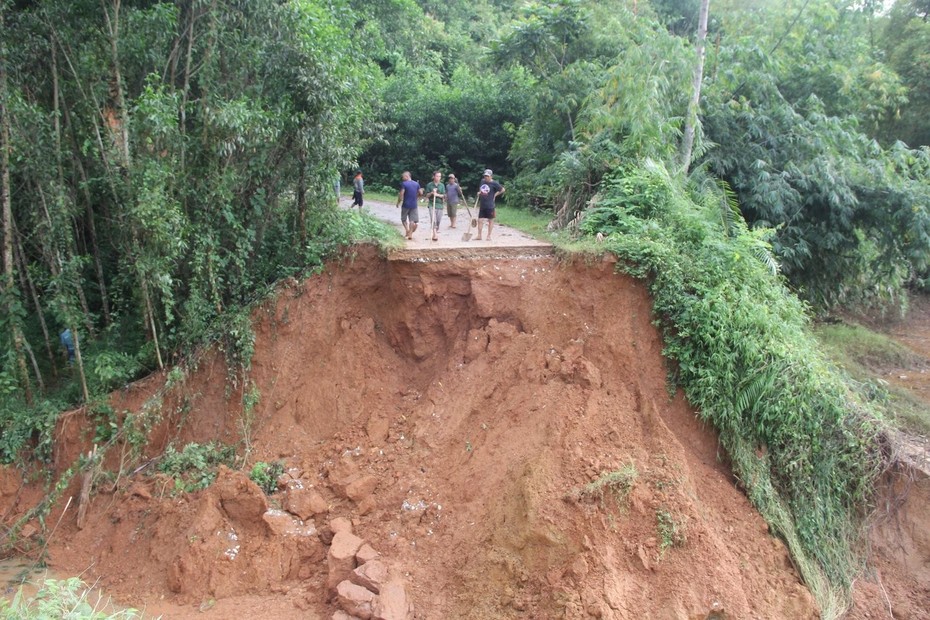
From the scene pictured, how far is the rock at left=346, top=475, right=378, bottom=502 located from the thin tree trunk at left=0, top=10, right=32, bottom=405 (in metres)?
4.61

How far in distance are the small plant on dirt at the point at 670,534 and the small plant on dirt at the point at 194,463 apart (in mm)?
5550

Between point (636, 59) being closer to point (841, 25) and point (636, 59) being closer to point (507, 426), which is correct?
point (841, 25)

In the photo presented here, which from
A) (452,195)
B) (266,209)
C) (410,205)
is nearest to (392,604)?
(266,209)

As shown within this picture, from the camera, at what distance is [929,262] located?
43.4 feet

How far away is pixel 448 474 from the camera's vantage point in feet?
26.9

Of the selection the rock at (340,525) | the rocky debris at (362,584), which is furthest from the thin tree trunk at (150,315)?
the rocky debris at (362,584)

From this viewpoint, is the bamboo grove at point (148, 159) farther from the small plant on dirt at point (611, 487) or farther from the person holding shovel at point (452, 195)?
the small plant on dirt at point (611, 487)

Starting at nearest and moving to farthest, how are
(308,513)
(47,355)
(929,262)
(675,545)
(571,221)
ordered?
(675,545) → (308,513) → (47,355) → (571,221) → (929,262)

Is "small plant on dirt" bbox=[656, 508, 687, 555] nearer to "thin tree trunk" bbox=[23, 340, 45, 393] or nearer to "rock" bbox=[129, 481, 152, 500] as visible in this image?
"rock" bbox=[129, 481, 152, 500]

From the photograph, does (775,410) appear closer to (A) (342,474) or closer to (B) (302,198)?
(A) (342,474)

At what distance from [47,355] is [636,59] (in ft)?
36.3

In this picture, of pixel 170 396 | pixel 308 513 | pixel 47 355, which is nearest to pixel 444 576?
pixel 308 513

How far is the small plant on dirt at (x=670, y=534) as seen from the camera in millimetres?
6969

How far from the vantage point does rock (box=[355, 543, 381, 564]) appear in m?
7.27
